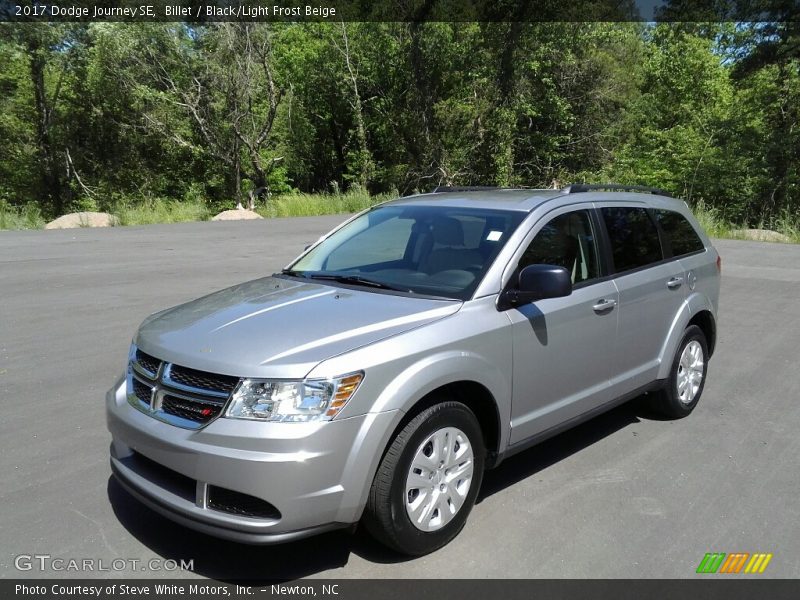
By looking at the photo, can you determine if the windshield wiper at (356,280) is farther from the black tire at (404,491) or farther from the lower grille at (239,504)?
the lower grille at (239,504)

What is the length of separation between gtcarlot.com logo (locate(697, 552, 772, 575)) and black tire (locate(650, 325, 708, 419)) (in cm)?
184

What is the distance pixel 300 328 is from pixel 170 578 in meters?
1.28

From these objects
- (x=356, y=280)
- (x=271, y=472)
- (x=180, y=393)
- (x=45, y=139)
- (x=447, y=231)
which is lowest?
(x=271, y=472)

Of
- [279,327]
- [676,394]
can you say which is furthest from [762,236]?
[279,327]

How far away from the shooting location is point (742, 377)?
21.1 feet

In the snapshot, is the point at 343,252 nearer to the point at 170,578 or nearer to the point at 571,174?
the point at 170,578

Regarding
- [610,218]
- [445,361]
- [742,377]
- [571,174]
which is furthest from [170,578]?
[571,174]

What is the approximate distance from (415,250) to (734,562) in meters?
2.48

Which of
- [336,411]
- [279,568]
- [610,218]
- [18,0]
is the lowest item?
[279,568]

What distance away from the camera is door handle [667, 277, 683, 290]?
501 cm

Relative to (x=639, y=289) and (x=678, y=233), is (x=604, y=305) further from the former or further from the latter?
(x=678, y=233)

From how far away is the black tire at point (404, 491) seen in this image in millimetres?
3100

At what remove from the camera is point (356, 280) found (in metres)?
4.12

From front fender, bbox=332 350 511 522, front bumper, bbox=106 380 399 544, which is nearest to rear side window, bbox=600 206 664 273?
front fender, bbox=332 350 511 522
